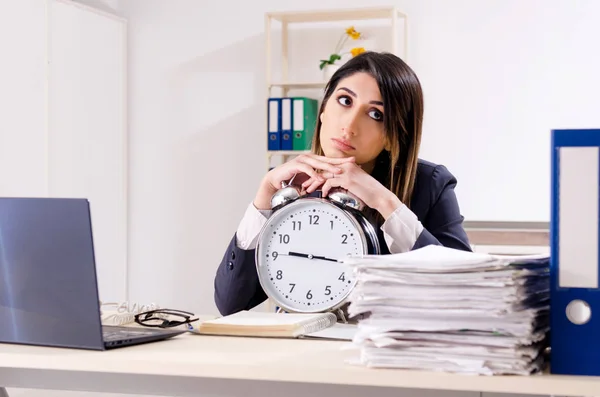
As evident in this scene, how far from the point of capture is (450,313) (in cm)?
113

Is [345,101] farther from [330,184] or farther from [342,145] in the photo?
[330,184]

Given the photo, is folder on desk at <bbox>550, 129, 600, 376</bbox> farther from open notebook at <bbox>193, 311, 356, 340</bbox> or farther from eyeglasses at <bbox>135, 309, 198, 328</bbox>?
eyeglasses at <bbox>135, 309, 198, 328</bbox>

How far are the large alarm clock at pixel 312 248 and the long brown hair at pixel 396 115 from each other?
0.25m

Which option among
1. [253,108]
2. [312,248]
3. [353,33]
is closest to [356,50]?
[353,33]

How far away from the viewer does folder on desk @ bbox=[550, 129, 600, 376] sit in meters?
1.11

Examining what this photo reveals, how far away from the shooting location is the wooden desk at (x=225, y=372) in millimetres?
1094

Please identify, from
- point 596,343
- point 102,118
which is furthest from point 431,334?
point 102,118

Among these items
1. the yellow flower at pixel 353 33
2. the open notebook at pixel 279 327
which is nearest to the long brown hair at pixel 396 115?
the open notebook at pixel 279 327

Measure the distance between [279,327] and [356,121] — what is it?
566 mm

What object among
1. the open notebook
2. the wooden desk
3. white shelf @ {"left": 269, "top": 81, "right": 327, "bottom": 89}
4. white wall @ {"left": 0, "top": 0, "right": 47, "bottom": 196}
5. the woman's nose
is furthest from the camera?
white shelf @ {"left": 269, "top": 81, "right": 327, "bottom": 89}

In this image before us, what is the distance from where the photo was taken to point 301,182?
6.04 ft

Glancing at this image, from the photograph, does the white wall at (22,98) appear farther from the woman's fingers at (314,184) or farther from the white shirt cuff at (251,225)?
the woman's fingers at (314,184)

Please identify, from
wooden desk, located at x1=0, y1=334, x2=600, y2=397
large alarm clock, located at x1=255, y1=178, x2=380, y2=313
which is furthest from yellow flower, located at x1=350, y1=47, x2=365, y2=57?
wooden desk, located at x1=0, y1=334, x2=600, y2=397

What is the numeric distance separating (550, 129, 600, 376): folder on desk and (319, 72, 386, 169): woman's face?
780mm
